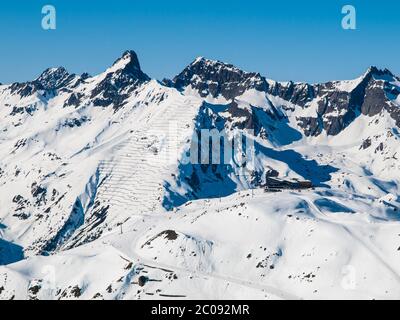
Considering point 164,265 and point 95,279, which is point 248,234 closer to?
point 164,265

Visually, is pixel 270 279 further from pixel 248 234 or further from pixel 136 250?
pixel 136 250
